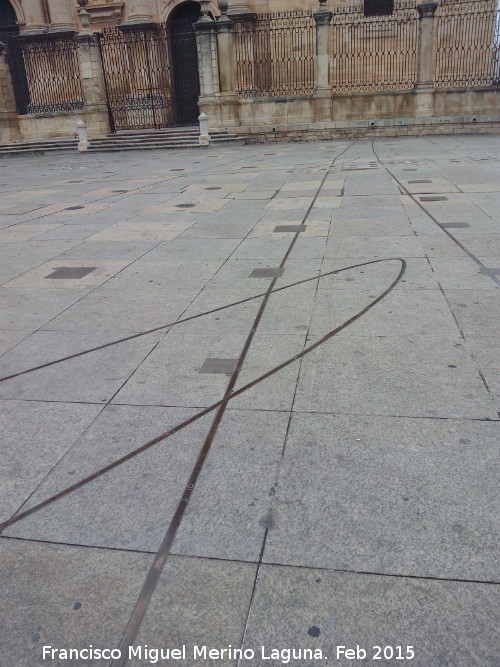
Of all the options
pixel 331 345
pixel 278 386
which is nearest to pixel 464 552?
pixel 278 386

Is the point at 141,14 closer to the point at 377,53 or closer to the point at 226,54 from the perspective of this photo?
the point at 226,54

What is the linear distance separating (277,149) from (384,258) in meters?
16.4

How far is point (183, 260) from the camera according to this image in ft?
24.6

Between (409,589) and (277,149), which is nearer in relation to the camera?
(409,589)

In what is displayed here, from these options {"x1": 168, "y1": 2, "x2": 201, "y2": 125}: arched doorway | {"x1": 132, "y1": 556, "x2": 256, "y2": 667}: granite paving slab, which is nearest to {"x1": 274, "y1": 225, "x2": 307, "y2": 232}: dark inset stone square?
{"x1": 132, "y1": 556, "x2": 256, "y2": 667}: granite paving slab

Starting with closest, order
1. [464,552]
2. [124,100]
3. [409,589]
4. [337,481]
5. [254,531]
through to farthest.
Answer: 1. [409,589]
2. [464,552]
3. [254,531]
4. [337,481]
5. [124,100]

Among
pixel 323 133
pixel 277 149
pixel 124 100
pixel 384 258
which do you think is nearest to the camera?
pixel 384 258

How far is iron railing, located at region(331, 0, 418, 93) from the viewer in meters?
26.6

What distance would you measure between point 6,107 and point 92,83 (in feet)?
15.1

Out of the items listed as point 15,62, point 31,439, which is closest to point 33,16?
point 15,62

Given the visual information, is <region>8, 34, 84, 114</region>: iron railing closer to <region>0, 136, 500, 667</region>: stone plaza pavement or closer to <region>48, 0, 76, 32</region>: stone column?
<region>48, 0, 76, 32</region>: stone column

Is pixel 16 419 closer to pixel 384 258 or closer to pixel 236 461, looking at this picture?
pixel 236 461

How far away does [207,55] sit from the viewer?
2486 cm

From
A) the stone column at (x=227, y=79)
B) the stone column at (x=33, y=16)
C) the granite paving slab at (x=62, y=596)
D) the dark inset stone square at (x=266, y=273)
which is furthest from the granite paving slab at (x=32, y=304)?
the stone column at (x=33, y=16)
